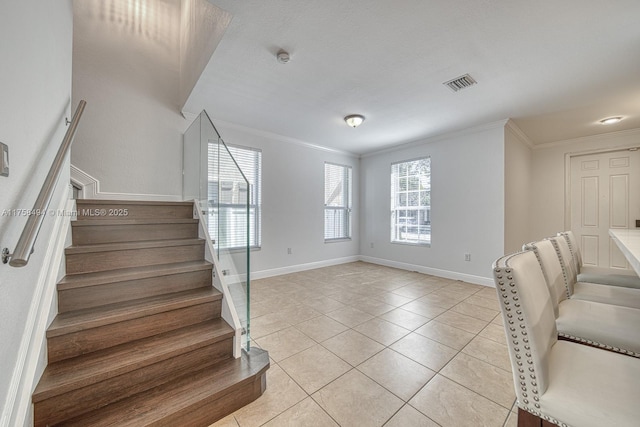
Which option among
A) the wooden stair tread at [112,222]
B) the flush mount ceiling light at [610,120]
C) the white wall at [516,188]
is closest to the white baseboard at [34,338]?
the wooden stair tread at [112,222]

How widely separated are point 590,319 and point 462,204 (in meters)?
3.04

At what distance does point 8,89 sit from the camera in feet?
3.31

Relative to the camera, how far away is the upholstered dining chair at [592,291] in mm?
1626

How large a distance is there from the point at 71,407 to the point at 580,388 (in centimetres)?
214

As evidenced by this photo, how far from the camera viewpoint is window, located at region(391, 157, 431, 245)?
4727 millimetres

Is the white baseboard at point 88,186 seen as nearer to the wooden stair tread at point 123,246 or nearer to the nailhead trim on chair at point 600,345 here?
the wooden stair tread at point 123,246

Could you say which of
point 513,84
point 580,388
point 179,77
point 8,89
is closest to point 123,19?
point 179,77

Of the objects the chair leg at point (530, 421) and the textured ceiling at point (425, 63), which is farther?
the textured ceiling at point (425, 63)

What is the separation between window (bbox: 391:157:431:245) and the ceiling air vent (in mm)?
1999

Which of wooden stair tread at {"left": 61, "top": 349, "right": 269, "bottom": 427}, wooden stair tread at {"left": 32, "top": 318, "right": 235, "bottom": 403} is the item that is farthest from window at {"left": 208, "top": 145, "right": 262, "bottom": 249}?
wooden stair tread at {"left": 61, "top": 349, "right": 269, "bottom": 427}

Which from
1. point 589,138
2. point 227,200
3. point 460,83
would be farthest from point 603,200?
point 227,200

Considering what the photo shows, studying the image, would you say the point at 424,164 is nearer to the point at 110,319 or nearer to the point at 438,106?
the point at 438,106

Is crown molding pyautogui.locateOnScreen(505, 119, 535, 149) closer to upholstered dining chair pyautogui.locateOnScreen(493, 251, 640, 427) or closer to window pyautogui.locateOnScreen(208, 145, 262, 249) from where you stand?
upholstered dining chair pyautogui.locateOnScreen(493, 251, 640, 427)

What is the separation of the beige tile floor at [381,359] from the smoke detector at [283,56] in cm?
253
